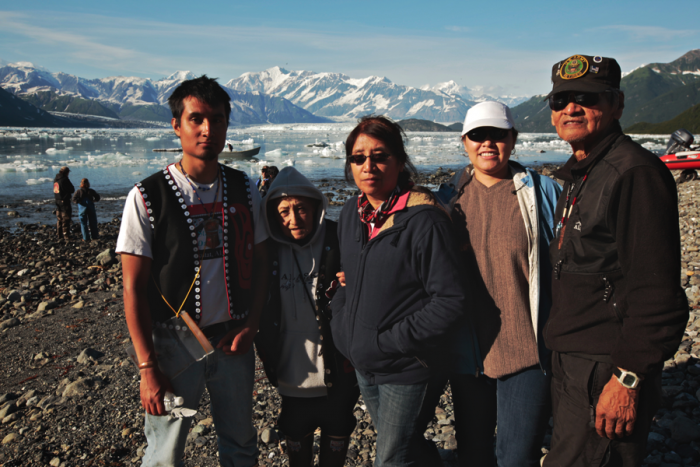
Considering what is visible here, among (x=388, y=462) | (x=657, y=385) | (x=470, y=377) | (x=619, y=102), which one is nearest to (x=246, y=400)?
(x=388, y=462)

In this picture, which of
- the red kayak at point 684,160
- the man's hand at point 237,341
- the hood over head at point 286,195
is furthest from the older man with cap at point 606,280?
the red kayak at point 684,160

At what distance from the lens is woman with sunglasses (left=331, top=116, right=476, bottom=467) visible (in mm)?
1896

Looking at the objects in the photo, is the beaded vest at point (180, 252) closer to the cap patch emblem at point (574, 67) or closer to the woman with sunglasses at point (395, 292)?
the woman with sunglasses at point (395, 292)

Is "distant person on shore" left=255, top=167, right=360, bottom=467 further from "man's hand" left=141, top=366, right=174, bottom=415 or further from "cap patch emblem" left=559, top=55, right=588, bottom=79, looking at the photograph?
"cap patch emblem" left=559, top=55, right=588, bottom=79

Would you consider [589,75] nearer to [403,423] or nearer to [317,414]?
[403,423]

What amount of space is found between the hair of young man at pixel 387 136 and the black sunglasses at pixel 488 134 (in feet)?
1.16

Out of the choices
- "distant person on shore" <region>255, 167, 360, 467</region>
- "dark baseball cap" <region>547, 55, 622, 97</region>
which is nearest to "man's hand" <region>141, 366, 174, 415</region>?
Result: "distant person on shore" <region>255, 167, 360, 467</region>

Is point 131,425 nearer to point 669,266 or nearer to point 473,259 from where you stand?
point 473,259

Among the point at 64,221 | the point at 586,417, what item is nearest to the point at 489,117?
the point at 586,417

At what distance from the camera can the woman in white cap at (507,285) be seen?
2.01m

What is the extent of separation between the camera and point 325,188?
74.4 ft

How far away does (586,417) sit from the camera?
1.76 meters

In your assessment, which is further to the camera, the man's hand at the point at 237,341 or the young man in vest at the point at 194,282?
the man's hand at the point at 237,341

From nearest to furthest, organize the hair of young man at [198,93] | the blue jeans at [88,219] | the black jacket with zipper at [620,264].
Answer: the black jacket with zipper at [620,264] < the hair of young man at [198,93] < the blue jeans at [88,219]
